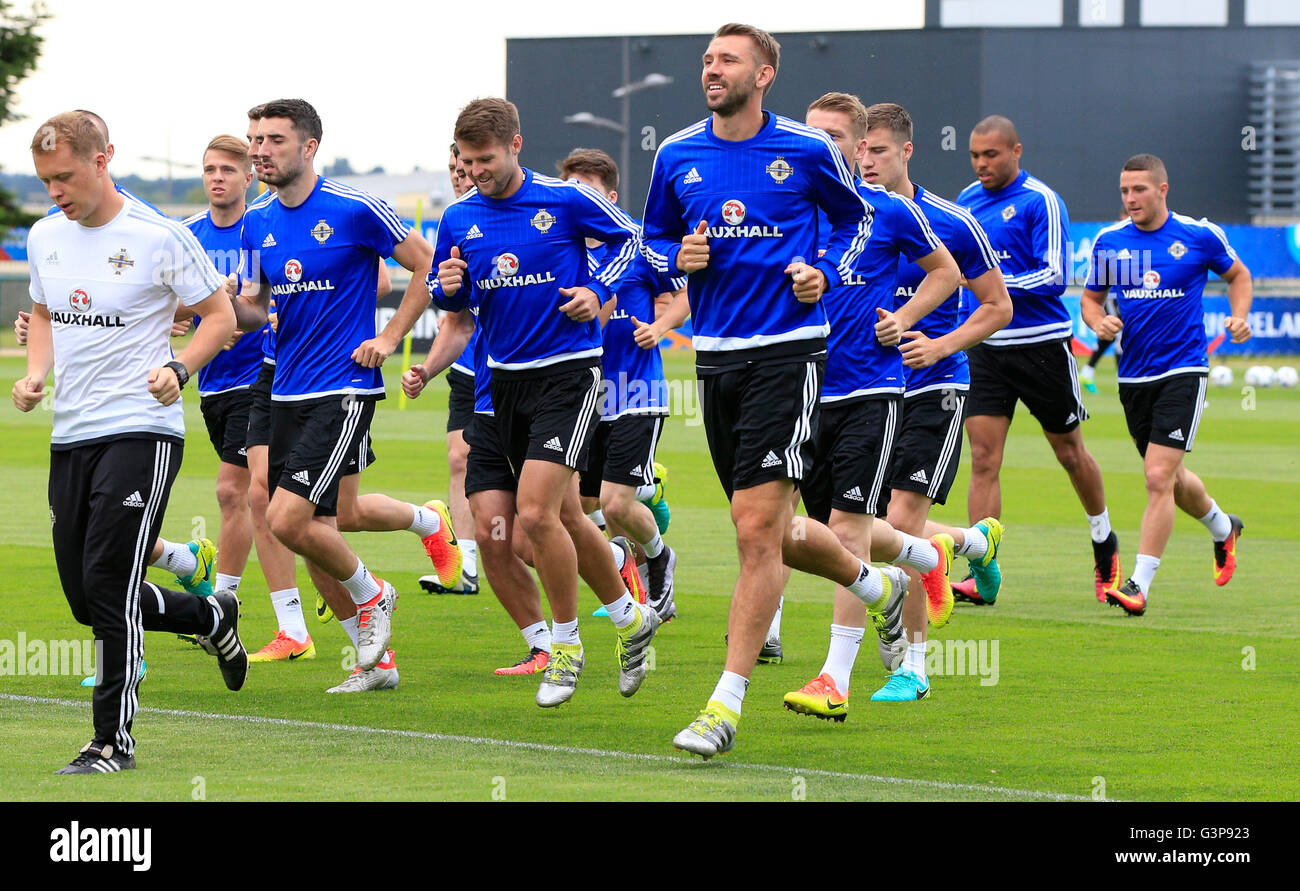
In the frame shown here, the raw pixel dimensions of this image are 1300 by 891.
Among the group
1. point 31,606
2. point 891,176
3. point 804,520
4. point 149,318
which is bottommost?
point 31,606

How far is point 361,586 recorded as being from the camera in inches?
334

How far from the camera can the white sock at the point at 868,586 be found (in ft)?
25.9

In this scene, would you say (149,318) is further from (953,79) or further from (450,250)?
(953,79)

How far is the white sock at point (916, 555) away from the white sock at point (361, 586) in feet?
7.68

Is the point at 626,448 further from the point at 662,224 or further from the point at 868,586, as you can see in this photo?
the point at 662,224

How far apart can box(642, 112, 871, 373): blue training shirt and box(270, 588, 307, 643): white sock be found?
2.97 m

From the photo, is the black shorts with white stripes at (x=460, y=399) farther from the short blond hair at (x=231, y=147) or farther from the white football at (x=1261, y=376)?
the white football at (x=1261, y=376)

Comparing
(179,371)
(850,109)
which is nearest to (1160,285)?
(850,109)

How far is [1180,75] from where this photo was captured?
188ft

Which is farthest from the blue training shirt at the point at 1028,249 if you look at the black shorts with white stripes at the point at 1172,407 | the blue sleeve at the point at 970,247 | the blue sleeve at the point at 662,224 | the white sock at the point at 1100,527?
the blue sleeve at the point at 662,224

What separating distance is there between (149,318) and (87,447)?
0.50 meters

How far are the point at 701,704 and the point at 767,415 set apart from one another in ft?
5.20
